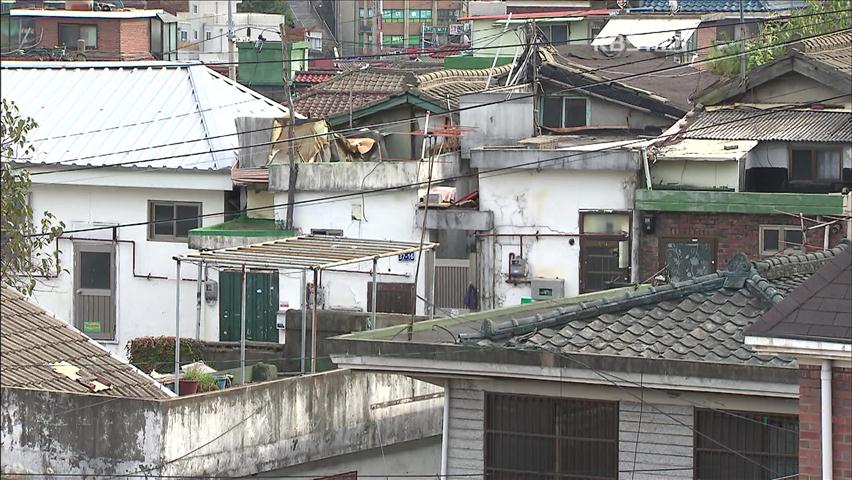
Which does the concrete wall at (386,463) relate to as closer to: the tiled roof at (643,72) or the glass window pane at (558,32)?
the tiled roof at (643,72)

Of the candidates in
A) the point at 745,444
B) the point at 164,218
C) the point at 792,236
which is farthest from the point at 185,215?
the point at 745,444

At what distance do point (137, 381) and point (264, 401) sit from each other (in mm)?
1484

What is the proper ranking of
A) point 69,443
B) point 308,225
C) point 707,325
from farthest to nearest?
point 308,225, point 69,443, point 707,325

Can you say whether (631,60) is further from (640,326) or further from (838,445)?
(838,445)

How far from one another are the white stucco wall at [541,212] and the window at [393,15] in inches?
2124

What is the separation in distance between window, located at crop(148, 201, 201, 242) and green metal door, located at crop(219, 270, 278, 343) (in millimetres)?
1785

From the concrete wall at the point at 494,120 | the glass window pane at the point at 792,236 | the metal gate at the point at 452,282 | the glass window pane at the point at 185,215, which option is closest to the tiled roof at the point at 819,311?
the glass window pane at the point at 792,236

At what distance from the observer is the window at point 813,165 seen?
93.6ft

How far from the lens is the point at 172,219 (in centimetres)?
3062

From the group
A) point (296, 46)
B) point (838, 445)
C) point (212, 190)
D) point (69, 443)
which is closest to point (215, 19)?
point (296, 46)

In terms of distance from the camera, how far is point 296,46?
46.1 meters

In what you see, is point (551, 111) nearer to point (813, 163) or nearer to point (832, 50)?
point (832, 50)

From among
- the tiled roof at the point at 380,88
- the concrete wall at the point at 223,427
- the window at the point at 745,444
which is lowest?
the concrete wall at the point at 223,427

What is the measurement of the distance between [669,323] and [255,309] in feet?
48.7
